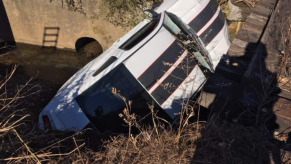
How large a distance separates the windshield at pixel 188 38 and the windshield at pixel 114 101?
45.2 inches

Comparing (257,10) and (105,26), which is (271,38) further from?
(105,26)

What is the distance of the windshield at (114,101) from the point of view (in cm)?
381

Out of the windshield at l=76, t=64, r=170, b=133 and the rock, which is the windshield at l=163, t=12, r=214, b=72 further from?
the rock

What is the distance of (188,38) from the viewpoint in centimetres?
444

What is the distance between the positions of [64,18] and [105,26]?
1388 millimetres

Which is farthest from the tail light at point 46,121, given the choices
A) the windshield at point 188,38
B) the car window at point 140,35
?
the windshield at point 188,38

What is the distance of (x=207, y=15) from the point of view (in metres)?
4.87

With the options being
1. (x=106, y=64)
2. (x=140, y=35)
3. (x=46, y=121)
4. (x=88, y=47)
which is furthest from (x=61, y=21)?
(x=46, y=121)

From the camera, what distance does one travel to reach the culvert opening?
329 inches

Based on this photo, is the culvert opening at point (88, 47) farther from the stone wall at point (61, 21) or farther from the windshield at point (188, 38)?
the windshield at point (188, 38)

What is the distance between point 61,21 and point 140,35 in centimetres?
418

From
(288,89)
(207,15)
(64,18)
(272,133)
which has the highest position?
(64,18)

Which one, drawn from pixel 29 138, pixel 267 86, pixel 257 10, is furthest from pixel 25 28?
pixel 267 86

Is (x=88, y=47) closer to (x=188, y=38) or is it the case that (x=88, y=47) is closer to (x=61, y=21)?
(x=61, y=21)
